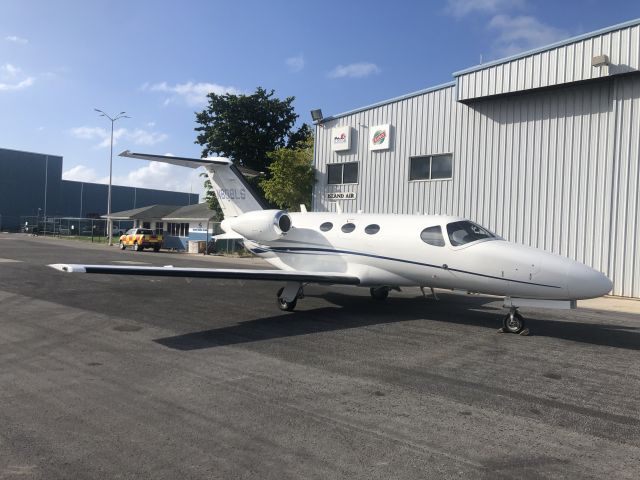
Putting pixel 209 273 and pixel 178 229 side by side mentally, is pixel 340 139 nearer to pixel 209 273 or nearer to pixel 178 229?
pixel 209 273

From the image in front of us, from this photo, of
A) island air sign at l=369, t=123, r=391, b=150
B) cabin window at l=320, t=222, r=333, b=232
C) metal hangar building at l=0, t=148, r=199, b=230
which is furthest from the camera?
metal hangar building at l=0, t=148, r=199, b=230

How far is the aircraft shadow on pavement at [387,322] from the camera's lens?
909 cm

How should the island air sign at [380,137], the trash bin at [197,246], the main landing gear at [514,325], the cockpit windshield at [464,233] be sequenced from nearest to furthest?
the main landing gear at [514,325] → the cockpit windshield at [464,233] → the island air sign at [380,137] → the trash bin at [197,246]

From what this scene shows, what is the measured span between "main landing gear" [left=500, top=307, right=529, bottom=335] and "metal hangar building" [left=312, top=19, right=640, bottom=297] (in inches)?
355

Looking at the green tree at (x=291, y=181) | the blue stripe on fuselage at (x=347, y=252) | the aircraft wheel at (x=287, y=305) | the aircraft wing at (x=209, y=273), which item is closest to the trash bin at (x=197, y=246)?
the green tree at (x=291, y=181)

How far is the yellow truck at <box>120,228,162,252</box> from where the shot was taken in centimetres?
3947

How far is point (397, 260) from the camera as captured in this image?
11.3 m

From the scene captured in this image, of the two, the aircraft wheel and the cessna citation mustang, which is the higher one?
the cessna citation mustang

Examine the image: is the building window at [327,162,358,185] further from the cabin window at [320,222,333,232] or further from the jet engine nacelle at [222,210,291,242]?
the cabin window at [320,222,333,232]

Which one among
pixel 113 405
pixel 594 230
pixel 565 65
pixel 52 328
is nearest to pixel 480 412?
pixel 113 405

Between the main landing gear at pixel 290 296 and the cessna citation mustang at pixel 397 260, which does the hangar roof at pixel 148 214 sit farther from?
the main landing gear at pixel 290 296

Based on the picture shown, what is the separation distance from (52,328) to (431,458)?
8257mm

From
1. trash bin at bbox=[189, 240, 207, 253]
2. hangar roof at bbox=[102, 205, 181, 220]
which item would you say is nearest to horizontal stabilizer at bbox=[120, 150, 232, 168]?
Result: trash bin at bbox=[189, 240, 207, 253]

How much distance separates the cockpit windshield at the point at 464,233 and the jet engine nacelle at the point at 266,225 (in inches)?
193
